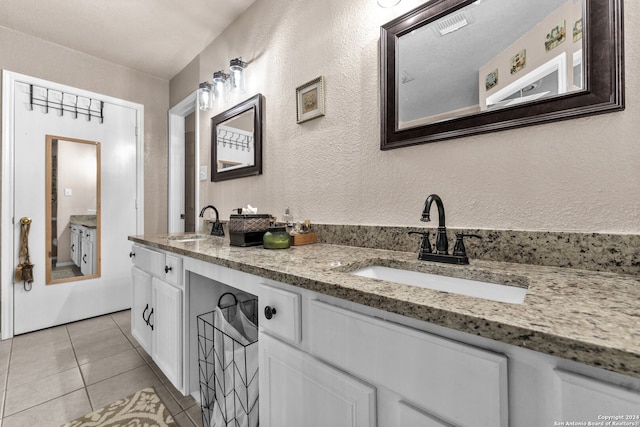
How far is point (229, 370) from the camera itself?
1188mm

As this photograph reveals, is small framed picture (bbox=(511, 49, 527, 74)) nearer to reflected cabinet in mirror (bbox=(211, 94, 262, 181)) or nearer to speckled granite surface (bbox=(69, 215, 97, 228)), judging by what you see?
reflected cabinet in mirror (bbox=(211, 94, 262, 181))

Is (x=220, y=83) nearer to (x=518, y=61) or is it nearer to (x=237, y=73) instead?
(x=237, y=73)

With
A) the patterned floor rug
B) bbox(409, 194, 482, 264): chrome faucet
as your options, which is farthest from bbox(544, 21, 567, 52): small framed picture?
the patterned floor rug

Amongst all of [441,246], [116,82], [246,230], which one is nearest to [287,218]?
Result: [246,230]

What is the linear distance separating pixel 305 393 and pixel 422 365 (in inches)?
14.6

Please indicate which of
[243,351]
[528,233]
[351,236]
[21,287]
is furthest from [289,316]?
[21,287]

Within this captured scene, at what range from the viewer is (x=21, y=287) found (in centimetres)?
235

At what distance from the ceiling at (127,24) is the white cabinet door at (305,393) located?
232cm

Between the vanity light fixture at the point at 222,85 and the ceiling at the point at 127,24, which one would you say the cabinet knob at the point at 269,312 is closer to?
the vanity light fixture at the point at 222,85

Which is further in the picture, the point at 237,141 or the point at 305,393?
the point at 237,141

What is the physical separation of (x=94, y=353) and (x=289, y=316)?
208cm

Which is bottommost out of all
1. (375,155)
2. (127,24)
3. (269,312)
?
(269,312)

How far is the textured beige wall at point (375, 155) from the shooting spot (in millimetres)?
806

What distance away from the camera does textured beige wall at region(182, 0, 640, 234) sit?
0.81 m
